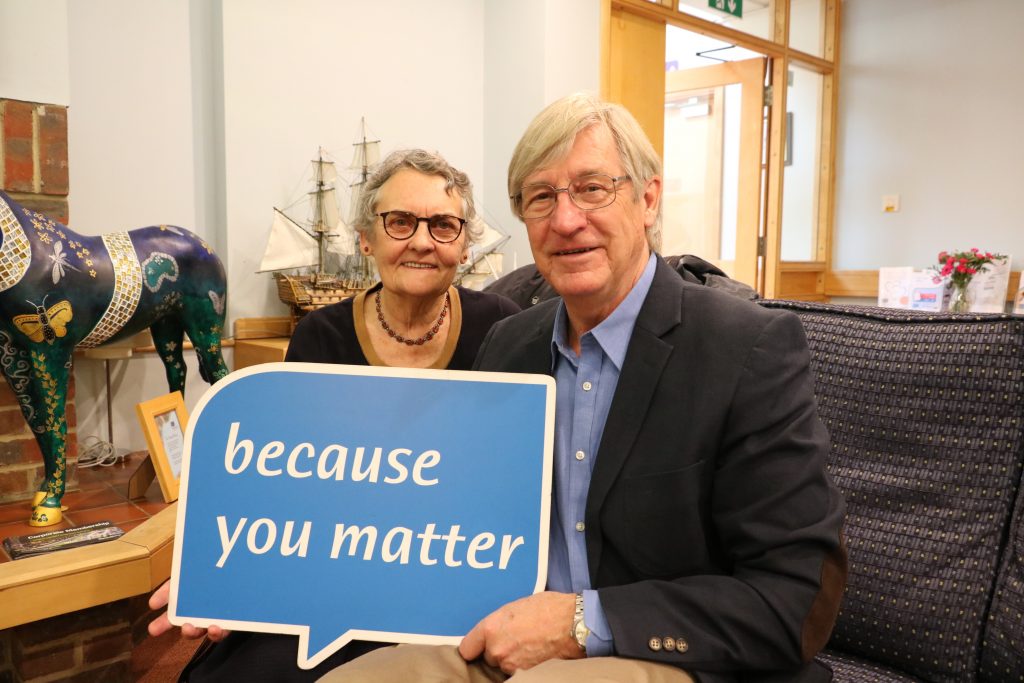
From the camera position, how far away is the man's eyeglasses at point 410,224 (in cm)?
152

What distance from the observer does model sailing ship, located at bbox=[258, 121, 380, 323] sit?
9.69 feet

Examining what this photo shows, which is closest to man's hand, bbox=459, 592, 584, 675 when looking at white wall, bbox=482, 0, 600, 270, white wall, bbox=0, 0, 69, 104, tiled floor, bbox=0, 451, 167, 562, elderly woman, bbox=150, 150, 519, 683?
elderly woman, bbox=150, 150, 519, 683

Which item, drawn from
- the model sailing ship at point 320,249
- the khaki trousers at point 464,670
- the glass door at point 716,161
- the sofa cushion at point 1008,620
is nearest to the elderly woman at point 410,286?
the khaki trousers at point 464,670

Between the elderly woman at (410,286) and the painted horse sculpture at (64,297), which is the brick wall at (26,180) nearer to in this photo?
the painted horse sculpture at (64,297)

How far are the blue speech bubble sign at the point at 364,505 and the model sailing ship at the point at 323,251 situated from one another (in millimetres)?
1866

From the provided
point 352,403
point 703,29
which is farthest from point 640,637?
point 703,29

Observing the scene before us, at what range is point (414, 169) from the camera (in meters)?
1.53

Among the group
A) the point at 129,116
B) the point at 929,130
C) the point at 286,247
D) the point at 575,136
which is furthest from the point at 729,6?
the point at 575,136

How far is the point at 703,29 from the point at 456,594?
4320mm

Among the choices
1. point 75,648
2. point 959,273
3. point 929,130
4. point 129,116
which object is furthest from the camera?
point 929,130

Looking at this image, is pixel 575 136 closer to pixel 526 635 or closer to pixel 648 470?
pixel 648 470

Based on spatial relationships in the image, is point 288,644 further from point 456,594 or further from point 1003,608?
point 1003,608

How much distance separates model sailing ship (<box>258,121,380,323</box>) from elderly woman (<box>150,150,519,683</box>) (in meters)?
1.39

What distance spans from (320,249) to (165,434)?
124 cm
